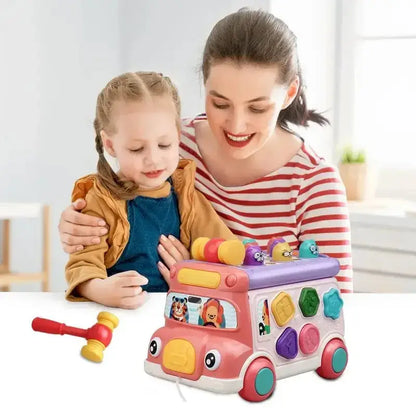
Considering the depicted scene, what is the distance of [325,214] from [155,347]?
2.13ft

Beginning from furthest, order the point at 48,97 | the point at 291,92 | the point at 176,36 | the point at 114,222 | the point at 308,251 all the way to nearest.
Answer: the point at 48,97
the point at 176,36
the point at 291,92
the point at 114,222
the point at 308,251

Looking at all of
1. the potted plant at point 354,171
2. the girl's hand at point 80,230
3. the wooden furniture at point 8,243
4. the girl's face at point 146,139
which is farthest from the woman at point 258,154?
the wooden furniture at point 8,243

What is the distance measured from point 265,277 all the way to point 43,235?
8.33 feet

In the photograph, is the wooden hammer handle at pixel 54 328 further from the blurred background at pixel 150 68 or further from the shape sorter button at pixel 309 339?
the blurred background at pixel 150 68

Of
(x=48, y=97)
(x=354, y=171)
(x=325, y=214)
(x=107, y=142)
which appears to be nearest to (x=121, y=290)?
(x=107, y=142)

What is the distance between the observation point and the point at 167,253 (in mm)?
1267

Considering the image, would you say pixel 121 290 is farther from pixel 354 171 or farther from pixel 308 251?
pixel 354 171

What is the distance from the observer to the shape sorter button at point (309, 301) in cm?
85

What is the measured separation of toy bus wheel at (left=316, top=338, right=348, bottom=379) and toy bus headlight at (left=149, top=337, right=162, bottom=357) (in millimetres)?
171

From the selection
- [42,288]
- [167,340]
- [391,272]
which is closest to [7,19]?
[42,288]

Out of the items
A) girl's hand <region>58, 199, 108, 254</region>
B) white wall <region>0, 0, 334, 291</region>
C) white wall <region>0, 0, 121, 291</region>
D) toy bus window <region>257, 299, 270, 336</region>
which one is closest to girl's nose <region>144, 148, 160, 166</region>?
girl's hand <region>58, 199, 108, 254</region>

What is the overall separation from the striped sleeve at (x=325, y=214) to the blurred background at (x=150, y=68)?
5.04ft

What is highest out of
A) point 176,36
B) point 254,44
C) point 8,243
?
point 176,36

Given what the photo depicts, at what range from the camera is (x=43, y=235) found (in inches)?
128
